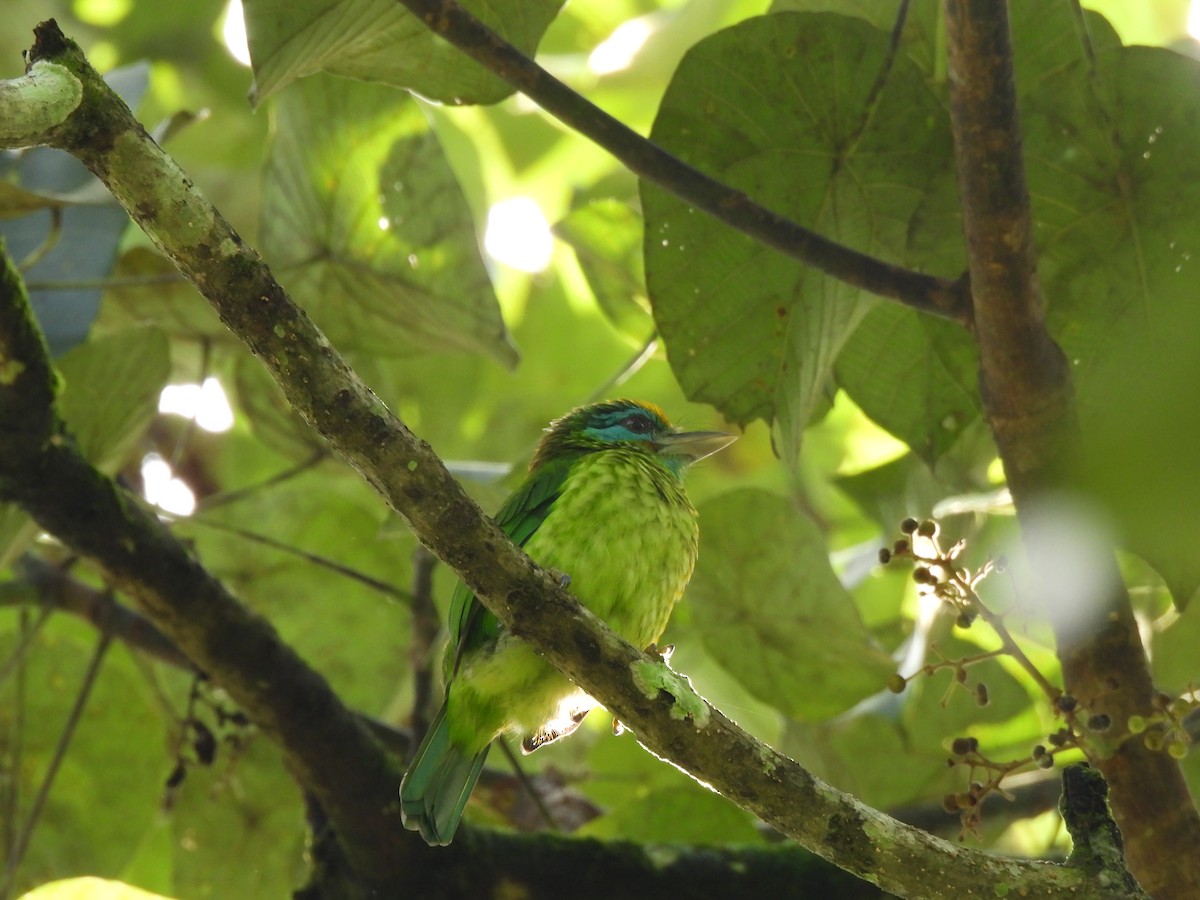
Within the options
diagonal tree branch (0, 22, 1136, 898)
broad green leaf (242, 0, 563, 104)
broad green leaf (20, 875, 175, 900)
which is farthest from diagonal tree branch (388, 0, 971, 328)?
broad green leaf (20, 875, 175, 900)

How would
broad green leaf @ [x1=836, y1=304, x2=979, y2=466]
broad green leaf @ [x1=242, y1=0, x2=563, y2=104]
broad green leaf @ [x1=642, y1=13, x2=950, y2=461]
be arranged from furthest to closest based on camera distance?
broad green leaf @ [x1=836, y1=304, x2=979, y2=466], broad green leaf @ [x1=642, y1=13, x2=950, y2=461], broad green leaf @ [x1=242, y1=0, x2=563, y2=104]

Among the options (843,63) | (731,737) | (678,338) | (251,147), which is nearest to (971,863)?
(731,737)

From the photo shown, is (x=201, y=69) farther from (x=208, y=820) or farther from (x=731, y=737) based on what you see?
(x=731, y=737)

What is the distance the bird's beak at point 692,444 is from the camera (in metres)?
3.44

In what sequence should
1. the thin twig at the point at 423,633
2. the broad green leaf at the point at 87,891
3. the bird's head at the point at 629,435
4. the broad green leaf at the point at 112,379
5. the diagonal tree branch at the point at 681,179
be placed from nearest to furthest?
the diagonal tree branch at the point at 681,179 < the broad green leaf at the point at 112,379 < the broad green leaf at the point at 87,891 < the thin twig at the point at 423,633 < the bird's head at the point at 629,435

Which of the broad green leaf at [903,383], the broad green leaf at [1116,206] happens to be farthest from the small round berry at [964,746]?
the broad green leaf at [903,383]

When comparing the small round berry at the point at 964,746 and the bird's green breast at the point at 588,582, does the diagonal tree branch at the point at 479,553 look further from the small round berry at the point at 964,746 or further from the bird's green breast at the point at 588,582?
the bird's green breast at the point at 588,582

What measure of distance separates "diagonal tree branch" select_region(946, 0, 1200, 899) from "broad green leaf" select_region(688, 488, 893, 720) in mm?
798

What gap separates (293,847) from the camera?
3475 millimetres

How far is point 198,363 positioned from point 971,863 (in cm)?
287

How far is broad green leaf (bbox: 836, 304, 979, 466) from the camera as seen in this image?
258 centimetres

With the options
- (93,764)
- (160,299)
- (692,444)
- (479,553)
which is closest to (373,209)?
(160,299)

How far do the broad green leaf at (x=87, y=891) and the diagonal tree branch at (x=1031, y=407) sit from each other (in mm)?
2166

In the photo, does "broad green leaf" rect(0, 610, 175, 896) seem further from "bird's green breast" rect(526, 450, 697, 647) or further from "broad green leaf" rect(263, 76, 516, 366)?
"bird's green breast" rect(526, 450, 697, 647)
